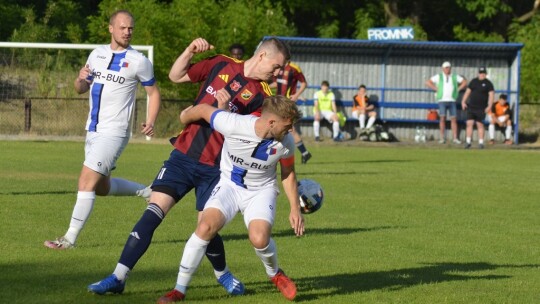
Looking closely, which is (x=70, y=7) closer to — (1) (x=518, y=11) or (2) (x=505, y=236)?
(1) (x=518, y=11)

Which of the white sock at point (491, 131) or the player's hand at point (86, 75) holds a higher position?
the player's hand at point (86, 75)

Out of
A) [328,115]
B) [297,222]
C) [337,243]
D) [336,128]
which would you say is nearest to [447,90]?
[336,128]

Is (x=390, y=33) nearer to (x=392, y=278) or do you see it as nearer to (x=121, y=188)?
(x=121, y=188)

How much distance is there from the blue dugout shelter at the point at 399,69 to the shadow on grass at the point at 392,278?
22.5 metres

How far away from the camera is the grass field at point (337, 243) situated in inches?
310

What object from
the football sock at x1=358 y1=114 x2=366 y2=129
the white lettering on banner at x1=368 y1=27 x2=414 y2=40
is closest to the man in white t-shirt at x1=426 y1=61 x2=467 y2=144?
the football sock at x1=358 y1=114 x2=366 y2=129

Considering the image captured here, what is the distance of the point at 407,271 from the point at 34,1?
3658 centimetres

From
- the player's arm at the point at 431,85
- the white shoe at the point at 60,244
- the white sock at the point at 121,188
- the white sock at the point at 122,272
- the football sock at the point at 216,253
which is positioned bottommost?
the white shoe at the point at 60,244

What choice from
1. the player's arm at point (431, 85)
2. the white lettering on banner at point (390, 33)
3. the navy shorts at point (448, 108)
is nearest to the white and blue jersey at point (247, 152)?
the navy shorts at point (448, 108)

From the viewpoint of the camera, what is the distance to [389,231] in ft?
38.6

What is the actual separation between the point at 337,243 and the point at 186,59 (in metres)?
3.41

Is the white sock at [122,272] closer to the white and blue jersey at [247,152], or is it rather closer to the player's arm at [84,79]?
the white and blue jersey at [247,152]

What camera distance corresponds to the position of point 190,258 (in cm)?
709

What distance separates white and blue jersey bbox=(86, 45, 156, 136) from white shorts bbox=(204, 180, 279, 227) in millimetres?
2427
